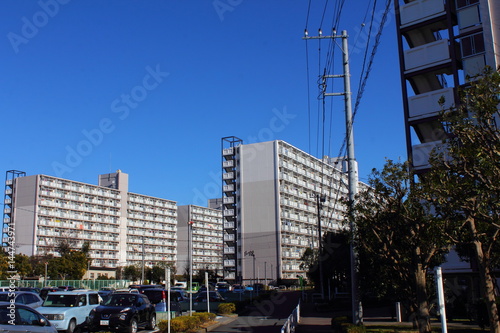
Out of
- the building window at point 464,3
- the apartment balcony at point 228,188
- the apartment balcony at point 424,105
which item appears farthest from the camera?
the apartment balcony at point 228,188

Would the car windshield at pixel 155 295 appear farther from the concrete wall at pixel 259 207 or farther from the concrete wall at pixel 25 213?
the concrete wall at pixel 25 213

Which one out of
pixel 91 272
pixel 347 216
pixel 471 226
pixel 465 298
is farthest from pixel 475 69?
pixel 91 272

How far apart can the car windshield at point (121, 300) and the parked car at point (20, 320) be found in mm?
7439

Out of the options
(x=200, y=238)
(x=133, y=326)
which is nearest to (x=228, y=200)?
(x=200, y=238)

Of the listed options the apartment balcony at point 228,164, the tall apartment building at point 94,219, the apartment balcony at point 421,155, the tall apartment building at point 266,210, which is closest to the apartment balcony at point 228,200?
the tall apartment building at point 266,210

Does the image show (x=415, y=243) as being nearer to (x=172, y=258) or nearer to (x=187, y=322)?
(x=187, y=322)

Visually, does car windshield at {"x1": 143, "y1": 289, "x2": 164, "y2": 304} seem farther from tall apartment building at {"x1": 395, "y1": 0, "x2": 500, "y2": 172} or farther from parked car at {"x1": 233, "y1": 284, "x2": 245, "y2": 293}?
parked car at {"x1": 233, "y1": 284, "x2": 245, "y2": 293}

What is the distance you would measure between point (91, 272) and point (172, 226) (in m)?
33.3

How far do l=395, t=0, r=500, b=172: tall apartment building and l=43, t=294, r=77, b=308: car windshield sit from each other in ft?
57.8

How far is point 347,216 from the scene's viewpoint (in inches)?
682

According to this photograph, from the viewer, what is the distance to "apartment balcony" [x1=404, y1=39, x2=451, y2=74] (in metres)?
28.4

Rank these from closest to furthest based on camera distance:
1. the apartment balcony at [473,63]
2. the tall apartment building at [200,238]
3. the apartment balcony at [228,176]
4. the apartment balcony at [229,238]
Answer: the apartment balcony at [473,63] → the apartment balcony at [229,238] → the apartment balcony at [228,176] → the tall apartment building at [200,238]

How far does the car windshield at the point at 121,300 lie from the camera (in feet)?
66.2

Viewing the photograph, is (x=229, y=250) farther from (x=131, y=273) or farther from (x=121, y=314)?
(x=121, y=314)
